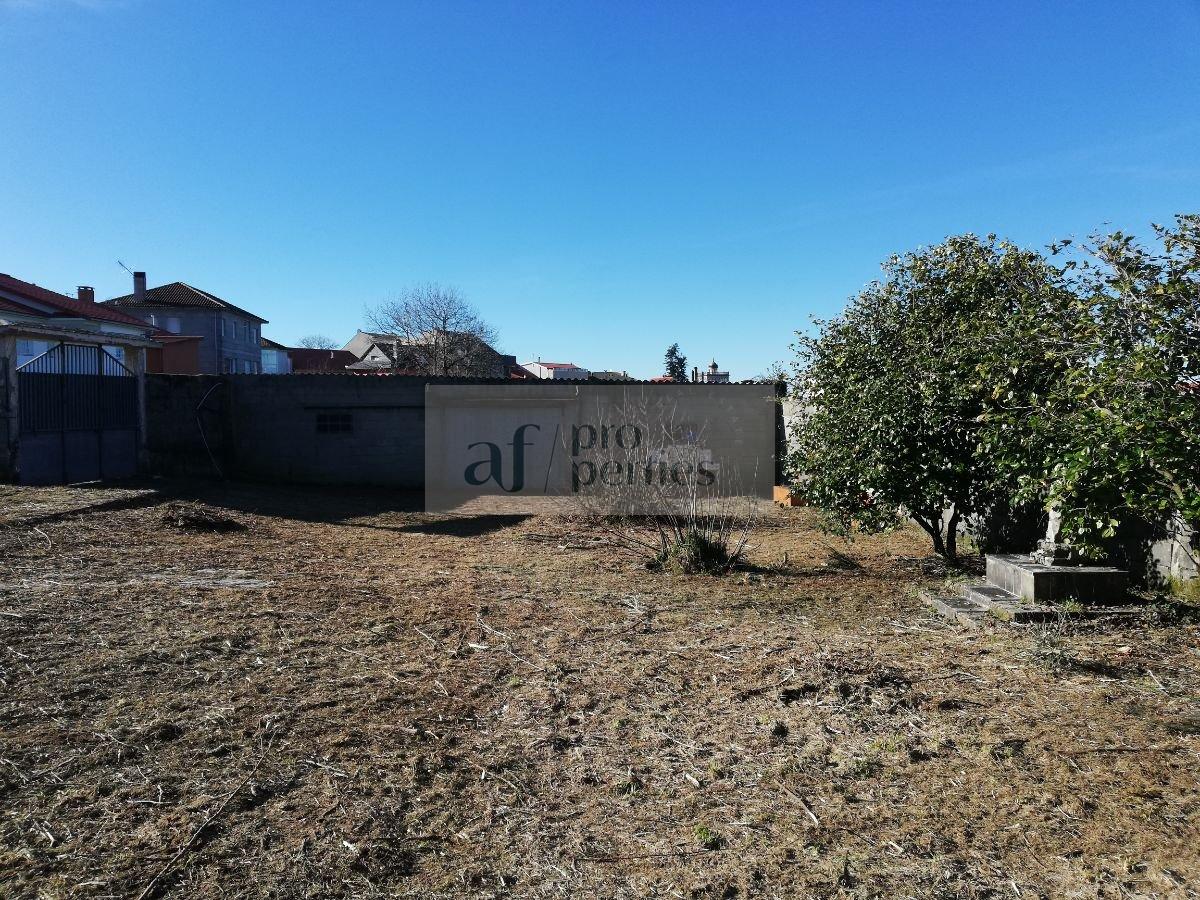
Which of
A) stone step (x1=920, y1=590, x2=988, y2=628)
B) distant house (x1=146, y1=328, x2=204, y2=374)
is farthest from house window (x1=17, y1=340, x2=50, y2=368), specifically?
distant house (x1=146, y1=328, x2=204, y2=374)

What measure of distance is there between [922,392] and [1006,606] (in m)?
1.74

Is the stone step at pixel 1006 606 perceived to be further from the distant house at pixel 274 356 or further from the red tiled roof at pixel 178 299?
the distant house at pixel 274 356

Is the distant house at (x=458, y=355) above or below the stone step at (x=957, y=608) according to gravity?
above

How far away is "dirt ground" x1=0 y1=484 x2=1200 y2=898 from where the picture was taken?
7.81ft

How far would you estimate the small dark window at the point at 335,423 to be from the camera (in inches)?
544

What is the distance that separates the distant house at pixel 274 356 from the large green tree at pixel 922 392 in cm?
5077

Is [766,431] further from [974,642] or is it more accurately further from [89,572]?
[89,572]

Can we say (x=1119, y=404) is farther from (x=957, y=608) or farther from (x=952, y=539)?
(x=952, y=539)

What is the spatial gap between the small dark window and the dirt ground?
7944mm

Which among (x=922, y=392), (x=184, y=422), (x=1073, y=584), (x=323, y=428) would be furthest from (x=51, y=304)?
(x=1073, y=584)

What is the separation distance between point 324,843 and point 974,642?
3.77 meters

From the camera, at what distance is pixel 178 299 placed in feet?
139

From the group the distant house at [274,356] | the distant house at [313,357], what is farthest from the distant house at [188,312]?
the distant house at [313,357]

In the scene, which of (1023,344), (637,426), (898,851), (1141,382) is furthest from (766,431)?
(898,851)
